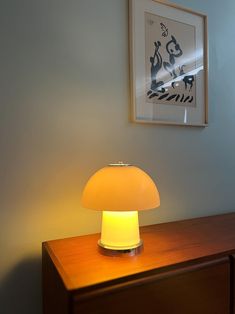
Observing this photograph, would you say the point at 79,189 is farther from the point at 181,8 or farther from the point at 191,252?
the point at 181,8

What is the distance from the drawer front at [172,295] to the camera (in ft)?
1.87

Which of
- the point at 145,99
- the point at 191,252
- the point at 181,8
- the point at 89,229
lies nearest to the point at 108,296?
the point at 191,252

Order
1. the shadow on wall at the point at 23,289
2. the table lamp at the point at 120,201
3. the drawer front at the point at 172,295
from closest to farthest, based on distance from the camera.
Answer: the drawer front at the point at 172,295 < the table lamp at the point at 120,201 < the shadow on wall at the point at 23,289

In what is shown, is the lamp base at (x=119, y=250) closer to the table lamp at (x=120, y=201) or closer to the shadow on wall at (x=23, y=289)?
the table lamp at (x=120, y=201)

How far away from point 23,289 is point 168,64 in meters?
1.21

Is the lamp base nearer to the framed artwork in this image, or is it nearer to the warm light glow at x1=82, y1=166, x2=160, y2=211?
the warm light glow at x1=82, y1=166, x2=160, y2=211

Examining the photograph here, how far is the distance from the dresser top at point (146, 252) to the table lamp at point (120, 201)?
0.05 metres

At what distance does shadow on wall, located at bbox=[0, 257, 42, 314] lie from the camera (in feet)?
2.83

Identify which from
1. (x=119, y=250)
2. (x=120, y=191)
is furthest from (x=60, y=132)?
(x=119, y=250)

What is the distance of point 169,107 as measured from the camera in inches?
45.4

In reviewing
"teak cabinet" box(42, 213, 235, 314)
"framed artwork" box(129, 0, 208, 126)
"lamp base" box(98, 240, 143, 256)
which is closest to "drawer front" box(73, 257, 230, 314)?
"teak cabinet" box(42, 213, 235, 314)

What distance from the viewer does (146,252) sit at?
0.75 metres

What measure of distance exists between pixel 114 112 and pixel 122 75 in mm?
184

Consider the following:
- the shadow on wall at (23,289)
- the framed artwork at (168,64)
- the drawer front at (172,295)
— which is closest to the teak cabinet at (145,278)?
the drawer front at (172,295)
